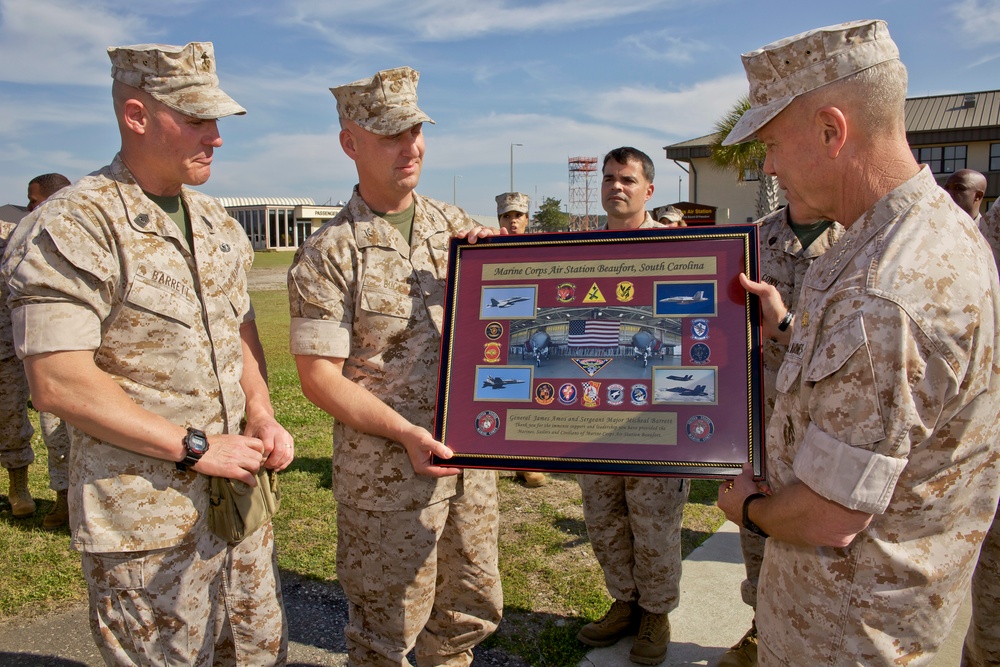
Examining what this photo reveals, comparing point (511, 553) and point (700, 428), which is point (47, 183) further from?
point (700, 428)

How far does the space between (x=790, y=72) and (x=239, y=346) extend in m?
2.21

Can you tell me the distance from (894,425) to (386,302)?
1.99 m

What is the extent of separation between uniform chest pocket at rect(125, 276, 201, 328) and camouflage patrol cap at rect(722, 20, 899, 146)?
6.53 ft

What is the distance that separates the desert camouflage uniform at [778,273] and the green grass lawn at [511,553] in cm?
98

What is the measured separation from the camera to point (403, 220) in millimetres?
3193

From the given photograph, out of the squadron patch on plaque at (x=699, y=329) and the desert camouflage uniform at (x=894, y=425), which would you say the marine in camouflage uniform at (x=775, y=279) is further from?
the desert camouflage uniform at (x=894, y=425)

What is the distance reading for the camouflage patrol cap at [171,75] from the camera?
8.13 feet

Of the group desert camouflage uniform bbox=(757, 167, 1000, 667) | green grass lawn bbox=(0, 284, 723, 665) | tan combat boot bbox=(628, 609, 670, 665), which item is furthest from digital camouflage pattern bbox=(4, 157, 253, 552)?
tan combat boot bbox=(628, 609, 670, 665)

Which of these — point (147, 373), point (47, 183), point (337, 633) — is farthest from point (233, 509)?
point (47, 183)

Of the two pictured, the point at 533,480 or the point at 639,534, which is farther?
the point at 533,480

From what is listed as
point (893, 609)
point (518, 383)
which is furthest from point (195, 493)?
point (893, 609)

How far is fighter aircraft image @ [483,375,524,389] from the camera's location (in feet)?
9.18

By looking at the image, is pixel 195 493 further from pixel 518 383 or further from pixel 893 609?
pixel 893 609

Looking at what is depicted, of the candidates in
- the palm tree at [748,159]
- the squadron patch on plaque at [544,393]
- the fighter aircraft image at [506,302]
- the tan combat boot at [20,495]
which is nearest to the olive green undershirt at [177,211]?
the fighter aircraft image at [506,302]
